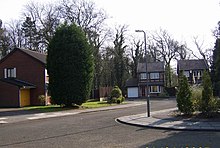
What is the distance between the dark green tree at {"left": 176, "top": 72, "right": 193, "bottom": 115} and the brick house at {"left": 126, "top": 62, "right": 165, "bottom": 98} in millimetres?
52081

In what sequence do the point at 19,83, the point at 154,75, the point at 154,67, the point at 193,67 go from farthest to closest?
the point at 154,75 → the point at 154,67 → the point at 193,67 → the point at 19,83

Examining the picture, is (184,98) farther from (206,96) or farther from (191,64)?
(191,64)

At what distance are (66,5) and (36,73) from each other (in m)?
15.4

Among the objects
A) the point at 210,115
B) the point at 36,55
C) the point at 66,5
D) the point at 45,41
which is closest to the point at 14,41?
the point at 45,41

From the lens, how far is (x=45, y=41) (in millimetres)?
54406

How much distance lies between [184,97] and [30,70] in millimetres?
28348

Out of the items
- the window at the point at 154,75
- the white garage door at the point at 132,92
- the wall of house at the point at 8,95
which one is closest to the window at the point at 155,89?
the window at the point at 154,75

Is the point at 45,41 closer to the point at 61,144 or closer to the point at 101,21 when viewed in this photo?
the point at 101,21

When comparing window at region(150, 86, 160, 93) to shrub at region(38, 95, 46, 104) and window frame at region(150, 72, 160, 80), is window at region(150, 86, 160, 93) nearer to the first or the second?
window frame at region(150, 72, 160, 80)

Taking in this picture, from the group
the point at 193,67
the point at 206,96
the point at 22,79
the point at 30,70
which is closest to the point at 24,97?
the point at 22,79

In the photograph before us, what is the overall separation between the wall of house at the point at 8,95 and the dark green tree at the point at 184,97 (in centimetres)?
2635

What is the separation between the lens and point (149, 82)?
7494 cm

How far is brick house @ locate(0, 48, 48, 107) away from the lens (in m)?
41.9

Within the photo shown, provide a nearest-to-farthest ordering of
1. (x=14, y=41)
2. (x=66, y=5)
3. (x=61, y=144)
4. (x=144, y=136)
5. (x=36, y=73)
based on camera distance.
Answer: (x=61, y=144)
(x=144, y=136)
(x=36, y=73)
(x=66, y=5)
(x=14, y=41)
